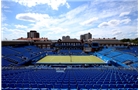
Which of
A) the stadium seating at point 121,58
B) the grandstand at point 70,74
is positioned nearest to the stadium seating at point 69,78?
the grandstand at point 70,74

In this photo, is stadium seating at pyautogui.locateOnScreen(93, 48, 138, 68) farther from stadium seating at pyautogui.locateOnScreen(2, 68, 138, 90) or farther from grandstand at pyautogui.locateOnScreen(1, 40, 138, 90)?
stadium seating at pyautogui.locateOnScreen(2, 68, 138, 90)

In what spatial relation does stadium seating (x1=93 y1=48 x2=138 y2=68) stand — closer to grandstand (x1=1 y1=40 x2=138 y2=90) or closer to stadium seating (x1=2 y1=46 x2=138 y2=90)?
grandstand (x1=1 y1=40 x2=138 y2=90)

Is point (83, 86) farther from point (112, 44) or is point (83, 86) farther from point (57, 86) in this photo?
point (112, 44)

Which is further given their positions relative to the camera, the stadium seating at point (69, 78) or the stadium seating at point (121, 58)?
the stadium seating at point (121, 58)

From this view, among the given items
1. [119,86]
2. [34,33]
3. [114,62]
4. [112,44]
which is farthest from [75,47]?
[34,33]

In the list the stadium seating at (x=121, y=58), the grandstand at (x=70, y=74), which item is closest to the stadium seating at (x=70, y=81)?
the grandstand at (x=70, y=74)

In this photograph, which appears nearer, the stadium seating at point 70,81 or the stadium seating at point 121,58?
the stadium seating at point 70,81

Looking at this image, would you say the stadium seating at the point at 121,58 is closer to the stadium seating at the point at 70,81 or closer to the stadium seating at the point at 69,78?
the stadium seating at the point at 69,78

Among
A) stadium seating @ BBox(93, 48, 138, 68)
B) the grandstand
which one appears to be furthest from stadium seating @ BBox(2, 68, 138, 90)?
stadium seating @ BBox(93, 48, 138, 68)

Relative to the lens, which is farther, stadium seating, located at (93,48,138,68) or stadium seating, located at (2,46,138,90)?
stadium seating, located at (93,48,138,68)

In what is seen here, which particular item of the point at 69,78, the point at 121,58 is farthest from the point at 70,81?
the point at 121,58

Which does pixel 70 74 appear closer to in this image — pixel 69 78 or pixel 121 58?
pixel 69 78

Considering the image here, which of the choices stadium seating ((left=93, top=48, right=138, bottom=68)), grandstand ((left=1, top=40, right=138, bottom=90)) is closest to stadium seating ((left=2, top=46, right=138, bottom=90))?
grandstand ((left=1, top=40, right=138, bottom=90))

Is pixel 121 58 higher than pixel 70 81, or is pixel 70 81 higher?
pixel 70 81
